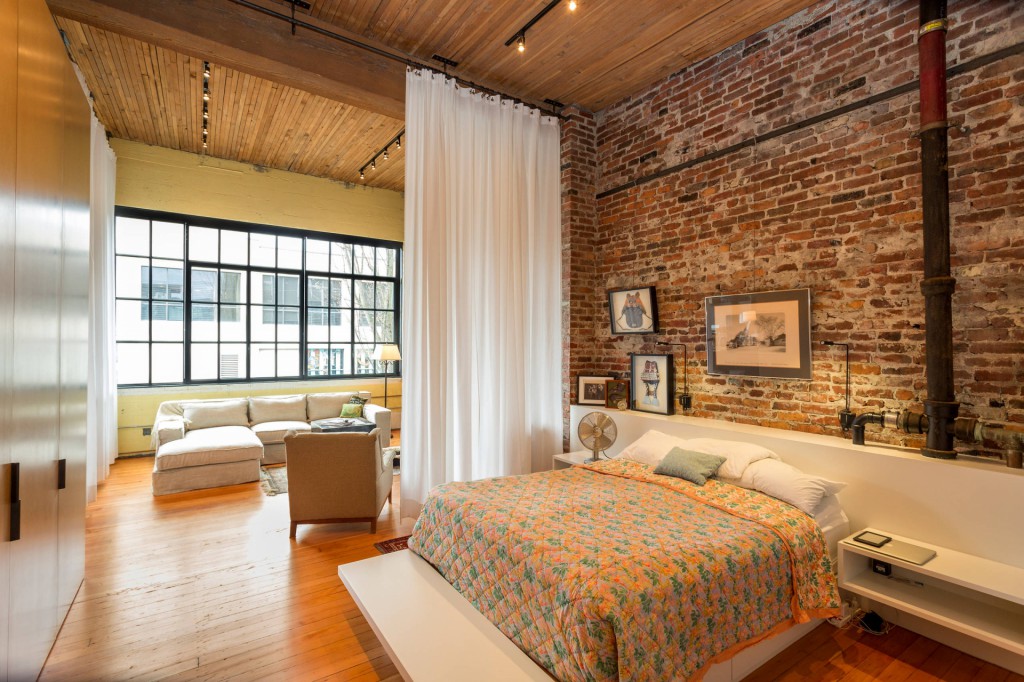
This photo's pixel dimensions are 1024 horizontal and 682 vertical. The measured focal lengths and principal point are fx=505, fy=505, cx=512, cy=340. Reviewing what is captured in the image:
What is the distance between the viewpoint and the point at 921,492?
281 centimetres

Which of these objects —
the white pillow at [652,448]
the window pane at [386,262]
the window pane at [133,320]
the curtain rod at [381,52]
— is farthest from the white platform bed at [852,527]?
the window pane at [386,262]

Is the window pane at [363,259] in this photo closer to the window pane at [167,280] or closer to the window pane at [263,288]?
the window pane at [263,288]

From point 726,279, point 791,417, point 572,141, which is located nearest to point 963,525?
point 791,417

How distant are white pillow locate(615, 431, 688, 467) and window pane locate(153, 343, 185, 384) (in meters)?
6.21

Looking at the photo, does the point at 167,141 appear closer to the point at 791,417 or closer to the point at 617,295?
the point at 617,295

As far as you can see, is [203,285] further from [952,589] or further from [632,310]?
[952,589]

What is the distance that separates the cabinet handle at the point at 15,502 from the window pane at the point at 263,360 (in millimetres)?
5795

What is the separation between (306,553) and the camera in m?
3.74

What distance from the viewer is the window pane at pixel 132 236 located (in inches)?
258

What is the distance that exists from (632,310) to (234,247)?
585cm

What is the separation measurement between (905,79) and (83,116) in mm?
5181

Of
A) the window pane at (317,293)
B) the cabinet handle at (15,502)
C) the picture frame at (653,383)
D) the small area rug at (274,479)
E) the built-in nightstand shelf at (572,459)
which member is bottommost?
the small area rug at (274,479)

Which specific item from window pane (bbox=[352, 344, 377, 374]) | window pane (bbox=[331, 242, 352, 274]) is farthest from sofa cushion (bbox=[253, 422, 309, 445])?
window pane (bbox=[331, 242, 352, 274])

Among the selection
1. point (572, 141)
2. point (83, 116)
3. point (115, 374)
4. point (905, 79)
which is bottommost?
point (115, 374)
